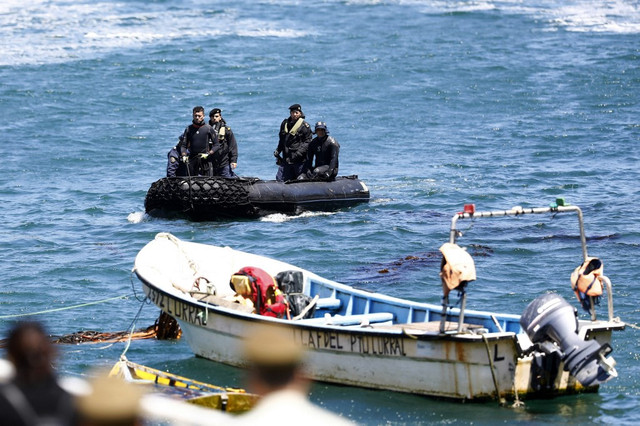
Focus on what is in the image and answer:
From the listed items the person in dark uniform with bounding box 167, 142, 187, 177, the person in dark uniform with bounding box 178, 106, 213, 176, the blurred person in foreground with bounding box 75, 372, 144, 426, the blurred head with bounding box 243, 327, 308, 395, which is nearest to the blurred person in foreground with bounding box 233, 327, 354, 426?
the blurred head with bounding box 243, 327, 308, 395

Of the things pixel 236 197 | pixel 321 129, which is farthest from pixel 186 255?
pixel 321 129

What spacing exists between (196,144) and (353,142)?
30.4ft

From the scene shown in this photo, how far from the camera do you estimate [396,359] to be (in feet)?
34.4

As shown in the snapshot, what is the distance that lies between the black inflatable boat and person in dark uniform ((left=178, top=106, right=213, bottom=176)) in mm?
597

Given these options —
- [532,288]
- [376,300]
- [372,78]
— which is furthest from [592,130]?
[376,300]

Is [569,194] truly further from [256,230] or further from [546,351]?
[546,351]

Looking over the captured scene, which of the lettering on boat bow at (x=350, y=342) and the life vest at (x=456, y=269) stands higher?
the life vest at (x=456, y=269)

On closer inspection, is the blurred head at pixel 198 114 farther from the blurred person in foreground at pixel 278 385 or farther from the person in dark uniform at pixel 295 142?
the blurred person in foreground at pixel 278 385

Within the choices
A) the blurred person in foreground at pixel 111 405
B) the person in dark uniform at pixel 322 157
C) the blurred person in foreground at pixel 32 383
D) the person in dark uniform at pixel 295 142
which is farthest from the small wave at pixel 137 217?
the blurred person in foreground at pixel 111 405

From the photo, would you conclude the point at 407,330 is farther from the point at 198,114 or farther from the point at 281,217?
the point at 281,217

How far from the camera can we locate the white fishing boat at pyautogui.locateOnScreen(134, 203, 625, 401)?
990 cm

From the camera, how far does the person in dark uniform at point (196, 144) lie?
62.8ft

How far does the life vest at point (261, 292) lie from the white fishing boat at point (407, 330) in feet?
0.04

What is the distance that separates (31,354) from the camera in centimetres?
457
